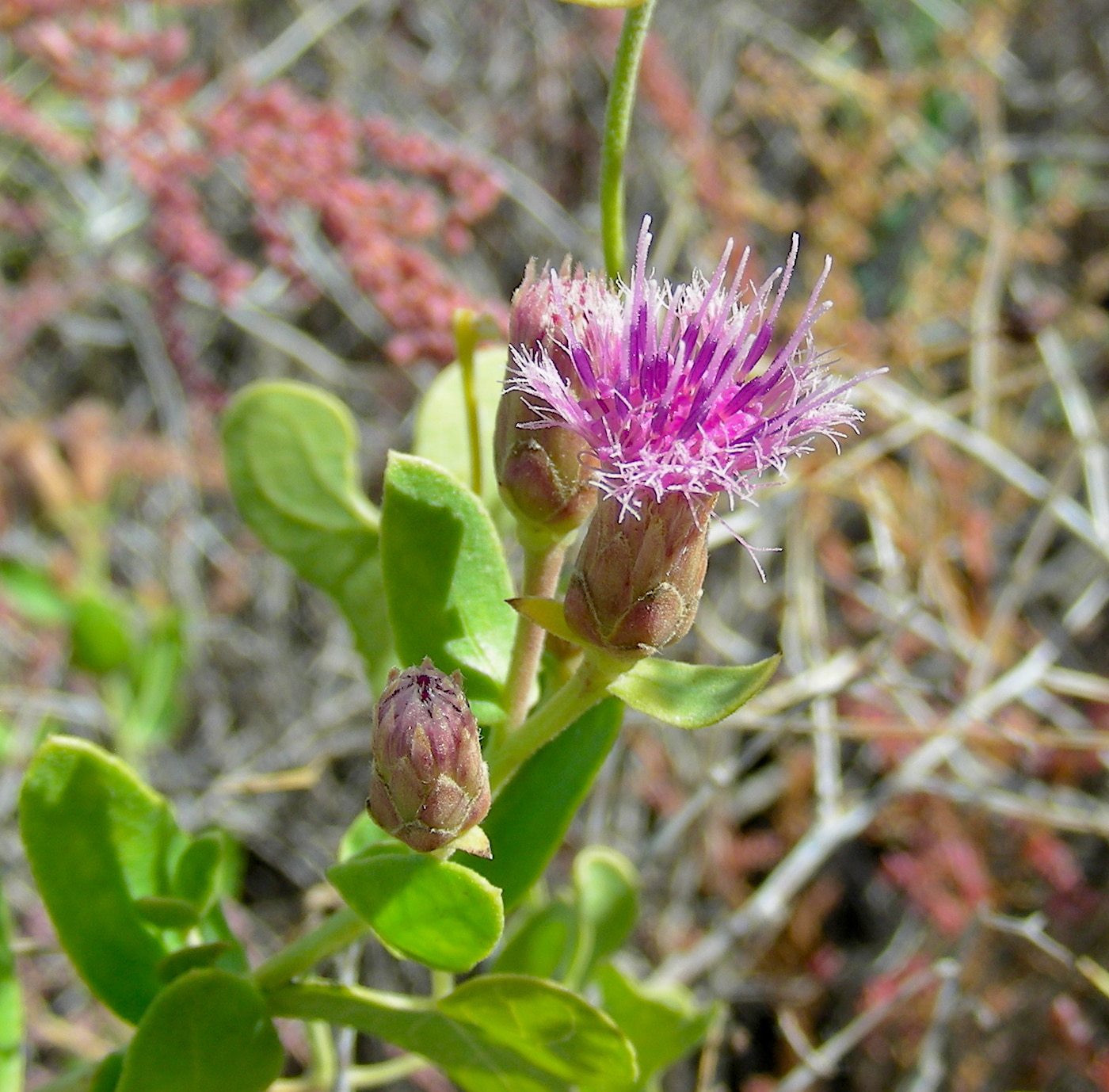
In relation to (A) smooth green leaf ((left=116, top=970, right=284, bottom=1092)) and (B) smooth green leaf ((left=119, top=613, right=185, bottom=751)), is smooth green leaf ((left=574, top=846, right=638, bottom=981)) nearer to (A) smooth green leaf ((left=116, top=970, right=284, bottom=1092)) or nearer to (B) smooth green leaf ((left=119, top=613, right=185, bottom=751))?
(A) smooth green leaf ((left=116, top=970, right=284, bottom=1092))

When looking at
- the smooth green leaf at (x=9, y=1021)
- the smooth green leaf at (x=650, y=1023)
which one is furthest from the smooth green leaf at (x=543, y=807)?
the smooth green leaf at (x=9, y=1021)

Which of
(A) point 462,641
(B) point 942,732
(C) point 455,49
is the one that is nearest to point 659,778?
(B) point 942,732

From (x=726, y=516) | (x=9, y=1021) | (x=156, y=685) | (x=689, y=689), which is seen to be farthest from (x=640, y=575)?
(x=156, y=685)

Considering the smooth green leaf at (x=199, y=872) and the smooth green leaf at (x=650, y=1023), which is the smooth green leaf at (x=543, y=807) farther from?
the smooth green leaf at (x=650, y=1023)

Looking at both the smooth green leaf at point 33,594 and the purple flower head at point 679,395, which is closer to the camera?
the purple flower head at point 679,395

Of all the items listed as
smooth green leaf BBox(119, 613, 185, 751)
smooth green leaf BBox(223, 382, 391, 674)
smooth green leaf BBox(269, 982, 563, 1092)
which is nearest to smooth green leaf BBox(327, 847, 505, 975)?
smooth green leaf BBox(269, 982, 563, 1092)

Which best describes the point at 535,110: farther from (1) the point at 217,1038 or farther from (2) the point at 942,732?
(1) the point at 217,1038
